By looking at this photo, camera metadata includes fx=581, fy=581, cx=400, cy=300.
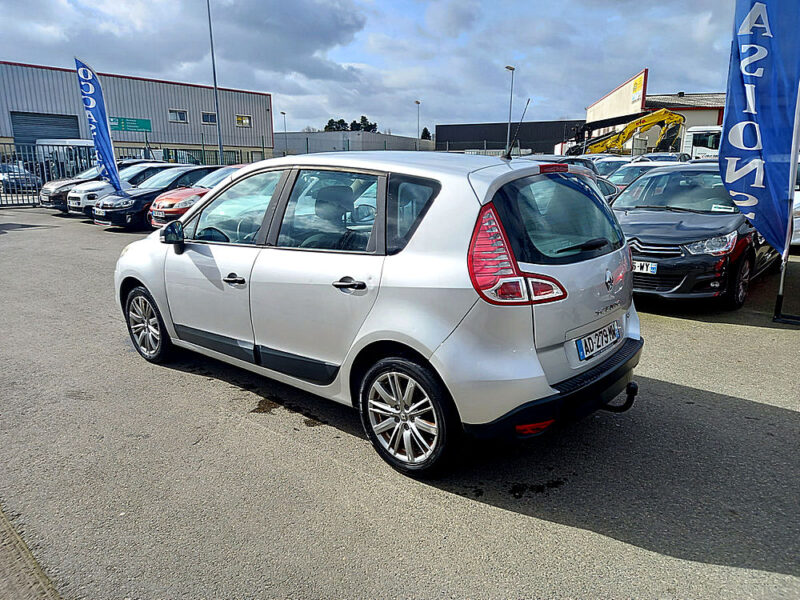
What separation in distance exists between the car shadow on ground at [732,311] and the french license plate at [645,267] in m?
0.30

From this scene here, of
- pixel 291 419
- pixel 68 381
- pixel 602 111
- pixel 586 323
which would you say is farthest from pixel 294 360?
pixel 602 111

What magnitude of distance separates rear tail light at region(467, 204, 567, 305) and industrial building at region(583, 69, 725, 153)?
30.6 meters

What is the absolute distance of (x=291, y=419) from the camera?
394 centimetres

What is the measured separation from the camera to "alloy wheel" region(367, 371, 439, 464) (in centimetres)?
305

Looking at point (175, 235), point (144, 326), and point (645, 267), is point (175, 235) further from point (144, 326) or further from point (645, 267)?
point (645, 267)

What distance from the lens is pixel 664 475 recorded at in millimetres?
3193

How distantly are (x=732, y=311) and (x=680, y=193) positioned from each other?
174 cm

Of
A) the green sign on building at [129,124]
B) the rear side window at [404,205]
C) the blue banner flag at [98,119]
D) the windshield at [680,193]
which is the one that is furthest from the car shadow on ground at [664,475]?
the green sign on building at [129,124]

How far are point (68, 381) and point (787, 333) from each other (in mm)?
6639

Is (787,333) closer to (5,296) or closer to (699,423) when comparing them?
(699,423)

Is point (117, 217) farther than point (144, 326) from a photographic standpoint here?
Yes

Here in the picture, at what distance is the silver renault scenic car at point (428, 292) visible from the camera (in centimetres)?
280

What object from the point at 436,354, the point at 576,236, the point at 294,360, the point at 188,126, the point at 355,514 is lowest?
the point at 355,514

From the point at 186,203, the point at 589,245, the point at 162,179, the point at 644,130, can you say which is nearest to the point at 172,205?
the point at 186,203
